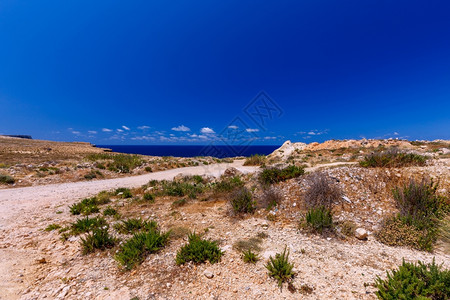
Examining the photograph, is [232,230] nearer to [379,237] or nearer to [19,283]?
[379,237]

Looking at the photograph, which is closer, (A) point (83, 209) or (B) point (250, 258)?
(B) point (250, 258)

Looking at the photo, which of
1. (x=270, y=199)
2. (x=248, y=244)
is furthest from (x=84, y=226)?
(x=270, y=199)

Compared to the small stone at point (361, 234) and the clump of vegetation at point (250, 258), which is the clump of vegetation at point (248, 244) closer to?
the clump of vegetation at point (250, 258)

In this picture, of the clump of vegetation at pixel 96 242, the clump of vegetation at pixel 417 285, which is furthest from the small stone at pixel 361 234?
the clump of vegetation at pixel 96 242

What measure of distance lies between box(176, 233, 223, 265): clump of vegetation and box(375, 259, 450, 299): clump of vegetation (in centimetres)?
299

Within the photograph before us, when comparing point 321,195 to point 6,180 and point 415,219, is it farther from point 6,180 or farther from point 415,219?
point 6,180

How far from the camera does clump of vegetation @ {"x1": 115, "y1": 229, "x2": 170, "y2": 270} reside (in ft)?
13.8

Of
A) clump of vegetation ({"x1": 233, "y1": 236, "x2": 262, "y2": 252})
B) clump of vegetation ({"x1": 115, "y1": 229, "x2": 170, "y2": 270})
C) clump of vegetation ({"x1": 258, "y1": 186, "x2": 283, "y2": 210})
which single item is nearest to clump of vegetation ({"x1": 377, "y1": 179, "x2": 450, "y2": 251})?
clump of vegetation ({"x1": 258, "y1": 186, "x2": 283, "y2": 210})

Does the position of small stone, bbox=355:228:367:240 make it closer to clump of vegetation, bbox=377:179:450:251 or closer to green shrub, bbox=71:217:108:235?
clump of vegetation, bbox=377:179:450:251

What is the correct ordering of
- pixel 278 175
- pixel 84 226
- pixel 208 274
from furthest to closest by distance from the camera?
pixel 278 175 < pixel 84 226 < pixel 208 274

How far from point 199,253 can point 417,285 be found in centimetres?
386

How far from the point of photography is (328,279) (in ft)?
11.5

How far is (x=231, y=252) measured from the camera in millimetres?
4410

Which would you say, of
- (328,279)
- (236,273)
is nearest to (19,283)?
(236,273)
